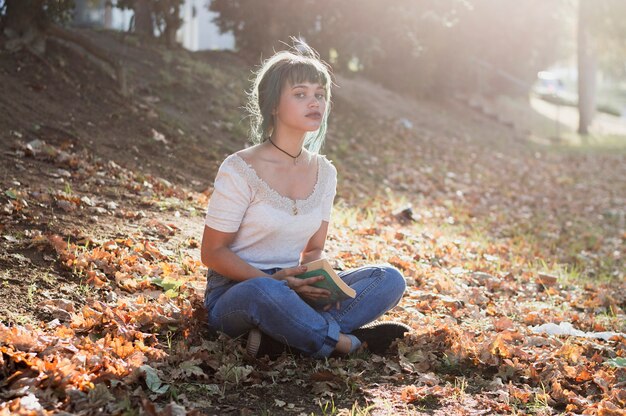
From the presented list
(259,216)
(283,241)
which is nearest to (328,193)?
(283,241)

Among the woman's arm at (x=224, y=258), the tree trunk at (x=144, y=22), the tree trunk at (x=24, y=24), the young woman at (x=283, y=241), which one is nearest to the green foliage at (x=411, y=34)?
the tree trunk at (x=144, y=22)

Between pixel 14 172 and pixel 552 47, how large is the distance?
86.5ft

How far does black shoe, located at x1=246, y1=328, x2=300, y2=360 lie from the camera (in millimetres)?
3936

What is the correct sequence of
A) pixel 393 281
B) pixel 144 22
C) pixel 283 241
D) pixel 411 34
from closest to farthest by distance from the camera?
pixel 283 241 < pixel 393 281 < pixel 144 22 < pixel 411 34

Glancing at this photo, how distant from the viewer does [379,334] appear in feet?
14.0

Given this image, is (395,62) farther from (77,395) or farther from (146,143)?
(77,395)

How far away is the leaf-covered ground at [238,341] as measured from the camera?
3518mm

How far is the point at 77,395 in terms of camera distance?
3.21 metres

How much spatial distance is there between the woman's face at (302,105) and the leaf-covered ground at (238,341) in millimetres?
1175

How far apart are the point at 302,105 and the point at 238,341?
1274 mm

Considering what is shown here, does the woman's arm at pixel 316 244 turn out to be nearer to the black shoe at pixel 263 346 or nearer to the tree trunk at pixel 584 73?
the black shoe at pixel 263 346

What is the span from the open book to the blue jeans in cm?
11

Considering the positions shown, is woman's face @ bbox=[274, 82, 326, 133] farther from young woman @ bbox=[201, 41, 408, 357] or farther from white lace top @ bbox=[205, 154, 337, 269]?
white lace top @ bbox=[205, 154, 337, 269]

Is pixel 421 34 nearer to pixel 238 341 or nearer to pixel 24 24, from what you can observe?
pixel 24 24
